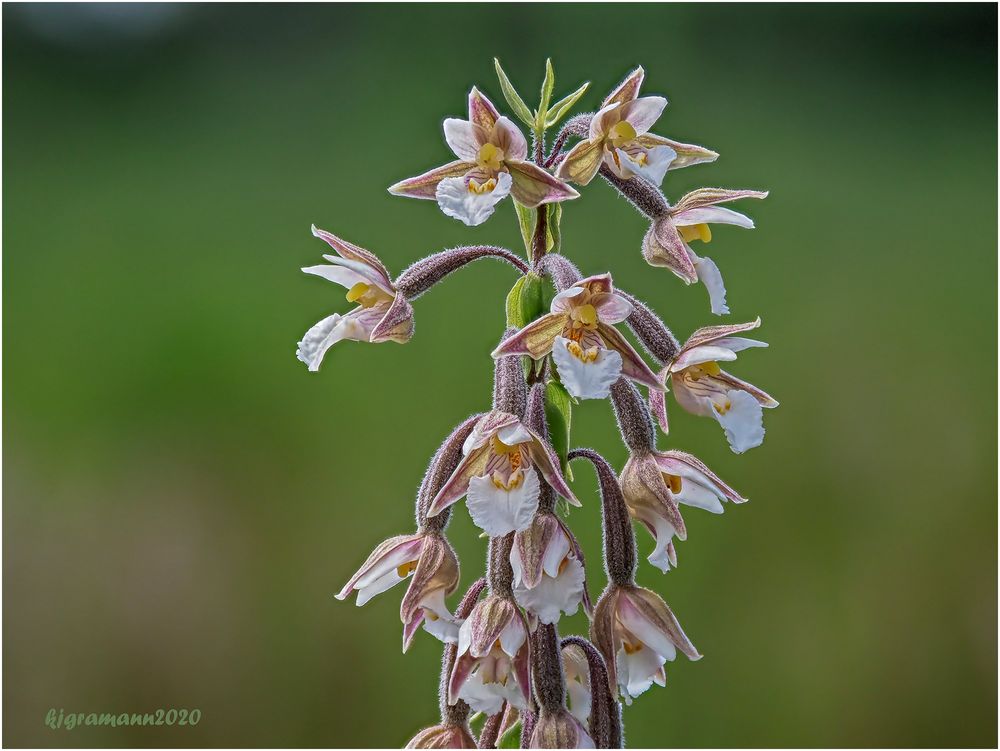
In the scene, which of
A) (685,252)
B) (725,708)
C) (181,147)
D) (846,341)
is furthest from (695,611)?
(181,147)

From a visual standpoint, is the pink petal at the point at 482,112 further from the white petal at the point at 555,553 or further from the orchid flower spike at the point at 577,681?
the orchid flower spike at the point at 577,681

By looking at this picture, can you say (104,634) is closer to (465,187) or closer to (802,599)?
(802,599)

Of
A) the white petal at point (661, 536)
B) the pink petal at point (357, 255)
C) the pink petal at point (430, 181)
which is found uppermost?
the pink petal at point (430, 181)

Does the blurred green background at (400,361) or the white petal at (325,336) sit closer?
the white petal at (325,336)

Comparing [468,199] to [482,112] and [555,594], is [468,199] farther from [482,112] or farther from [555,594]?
[555,594]

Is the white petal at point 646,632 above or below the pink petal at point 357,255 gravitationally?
below

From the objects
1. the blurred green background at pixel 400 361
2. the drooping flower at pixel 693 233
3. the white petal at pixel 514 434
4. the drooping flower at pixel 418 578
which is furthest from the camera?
the blurred green background at pixel 400 361

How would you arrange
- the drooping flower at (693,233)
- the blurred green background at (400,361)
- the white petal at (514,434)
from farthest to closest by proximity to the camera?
the blurred green background at (400,361), the drooping flower at (693,233), the white petal at (514,434)

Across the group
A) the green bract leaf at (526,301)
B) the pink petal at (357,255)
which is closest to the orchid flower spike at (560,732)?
the green bract leaf at (526,301)
